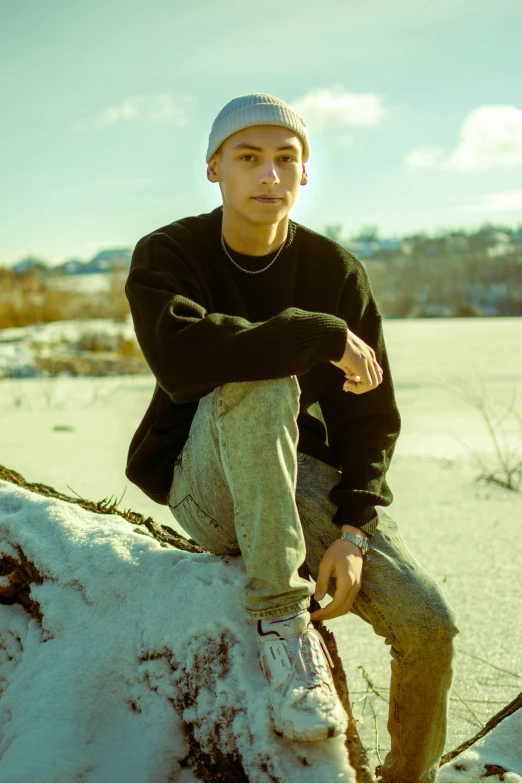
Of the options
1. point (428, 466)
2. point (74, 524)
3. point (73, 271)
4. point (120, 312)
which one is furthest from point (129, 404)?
point (73, 271)

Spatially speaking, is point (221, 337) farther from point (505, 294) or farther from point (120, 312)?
point (505, 294)

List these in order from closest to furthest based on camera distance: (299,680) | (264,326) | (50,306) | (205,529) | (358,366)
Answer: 1. (299,680)
2. (264,326)
3. (358,366)
4. (205,529)
5. (50,306)

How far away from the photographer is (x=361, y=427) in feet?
6.76

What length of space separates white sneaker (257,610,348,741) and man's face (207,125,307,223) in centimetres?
103

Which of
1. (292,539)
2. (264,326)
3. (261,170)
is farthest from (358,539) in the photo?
(261,170)

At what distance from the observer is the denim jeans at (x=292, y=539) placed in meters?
1.61

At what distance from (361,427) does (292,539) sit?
0.53 metres

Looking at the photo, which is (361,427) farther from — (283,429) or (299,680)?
(299,680)

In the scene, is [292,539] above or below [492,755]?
above

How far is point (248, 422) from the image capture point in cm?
163

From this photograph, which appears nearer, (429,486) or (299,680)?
(299,680)

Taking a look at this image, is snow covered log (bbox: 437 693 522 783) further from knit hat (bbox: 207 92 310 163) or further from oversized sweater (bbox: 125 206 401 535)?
knit hat (bbox: 207 92 310 163)

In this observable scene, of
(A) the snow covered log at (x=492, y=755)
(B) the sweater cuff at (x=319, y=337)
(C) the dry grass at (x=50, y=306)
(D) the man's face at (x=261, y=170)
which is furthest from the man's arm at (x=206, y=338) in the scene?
(C) the dry grass at (x=50, y=306)

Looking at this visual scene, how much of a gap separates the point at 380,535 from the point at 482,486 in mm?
2959
